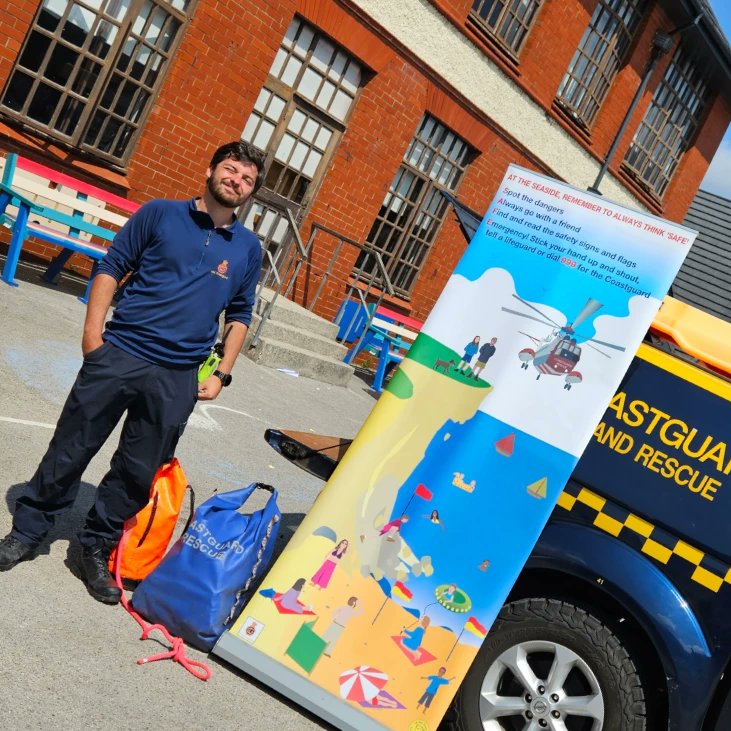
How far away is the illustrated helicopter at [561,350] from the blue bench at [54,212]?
637cm

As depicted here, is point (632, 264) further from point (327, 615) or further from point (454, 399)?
point (327, 615)

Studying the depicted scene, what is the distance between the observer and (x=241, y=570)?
400 cm

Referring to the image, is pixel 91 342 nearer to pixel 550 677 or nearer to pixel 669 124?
pixel 550 677

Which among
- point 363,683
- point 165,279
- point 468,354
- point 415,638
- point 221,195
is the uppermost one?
point 221,195

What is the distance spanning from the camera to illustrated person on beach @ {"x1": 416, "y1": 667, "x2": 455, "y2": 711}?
12.3 ft

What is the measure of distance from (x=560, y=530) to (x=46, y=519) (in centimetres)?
217

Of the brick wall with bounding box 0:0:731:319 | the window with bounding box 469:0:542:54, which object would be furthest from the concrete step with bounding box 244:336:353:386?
the window with bounding box 469:0:542:54

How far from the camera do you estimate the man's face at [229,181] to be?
3.94 m

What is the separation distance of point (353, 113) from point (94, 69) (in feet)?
13.3

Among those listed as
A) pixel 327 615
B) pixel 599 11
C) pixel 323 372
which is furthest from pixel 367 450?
pixel 599 11

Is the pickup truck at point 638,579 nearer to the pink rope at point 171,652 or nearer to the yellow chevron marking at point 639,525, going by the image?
the yellow chevron marking at point 639,525

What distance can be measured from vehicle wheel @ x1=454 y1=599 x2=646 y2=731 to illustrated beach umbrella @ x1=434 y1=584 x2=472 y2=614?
9.6 inches

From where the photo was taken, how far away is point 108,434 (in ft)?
13.1

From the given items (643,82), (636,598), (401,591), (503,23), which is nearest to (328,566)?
(401,591)
